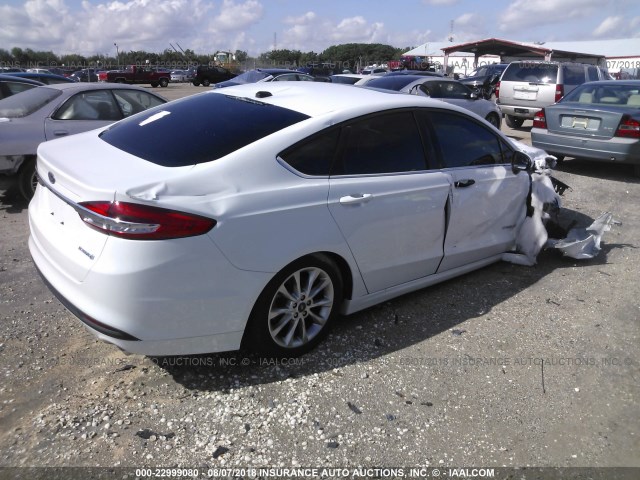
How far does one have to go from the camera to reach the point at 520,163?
4.60 m

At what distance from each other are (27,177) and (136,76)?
35.4 metres

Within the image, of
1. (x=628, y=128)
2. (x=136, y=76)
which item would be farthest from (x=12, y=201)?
(x=136, y=76)

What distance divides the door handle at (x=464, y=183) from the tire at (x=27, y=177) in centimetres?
498

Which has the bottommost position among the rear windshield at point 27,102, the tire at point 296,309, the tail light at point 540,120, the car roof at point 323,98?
the tire at point 296,309

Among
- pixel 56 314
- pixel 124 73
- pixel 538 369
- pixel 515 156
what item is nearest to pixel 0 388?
pixel 56 314

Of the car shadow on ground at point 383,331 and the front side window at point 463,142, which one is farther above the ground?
the front side window at point 463,142

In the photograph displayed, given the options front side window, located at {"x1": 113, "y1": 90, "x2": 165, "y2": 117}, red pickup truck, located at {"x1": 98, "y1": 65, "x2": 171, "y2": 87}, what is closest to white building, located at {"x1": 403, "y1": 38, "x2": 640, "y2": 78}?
red pickup truck, located at {"x1": 98, "y1": 65, "x2": 171, "y2": 87}

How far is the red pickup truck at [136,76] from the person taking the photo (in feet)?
120

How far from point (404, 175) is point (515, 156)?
1.47 meters

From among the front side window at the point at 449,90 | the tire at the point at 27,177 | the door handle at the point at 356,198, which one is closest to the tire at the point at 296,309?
the door handle at the point at 356,198

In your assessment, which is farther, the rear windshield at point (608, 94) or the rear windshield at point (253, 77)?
the rear windshield at point (253, 77)

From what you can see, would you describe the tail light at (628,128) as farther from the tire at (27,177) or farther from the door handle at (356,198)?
the tire at (27,177)

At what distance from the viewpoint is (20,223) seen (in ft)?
19.3

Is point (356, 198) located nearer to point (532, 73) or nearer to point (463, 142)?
point (463, 142)
